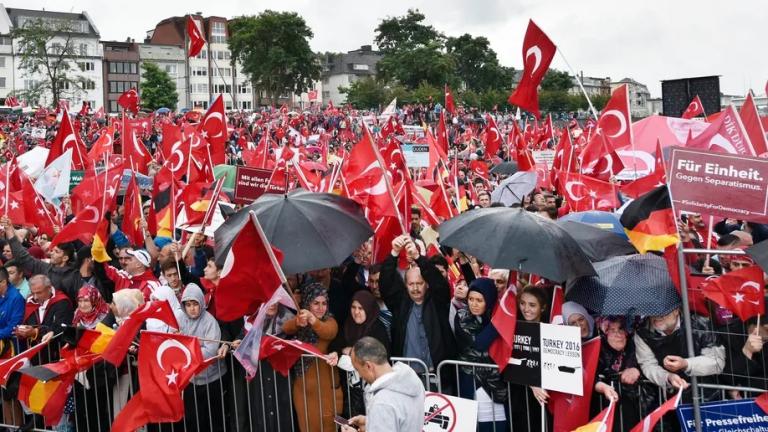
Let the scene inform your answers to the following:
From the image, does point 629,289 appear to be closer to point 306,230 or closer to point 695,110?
point 306,230

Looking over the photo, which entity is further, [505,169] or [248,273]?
[505,169]

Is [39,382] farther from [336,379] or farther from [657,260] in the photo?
[657,260]

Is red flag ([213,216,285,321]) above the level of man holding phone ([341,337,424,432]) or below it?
above

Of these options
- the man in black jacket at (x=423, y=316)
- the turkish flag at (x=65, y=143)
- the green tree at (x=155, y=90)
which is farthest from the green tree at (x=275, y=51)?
the man in black jacket at (x=423, y=316)

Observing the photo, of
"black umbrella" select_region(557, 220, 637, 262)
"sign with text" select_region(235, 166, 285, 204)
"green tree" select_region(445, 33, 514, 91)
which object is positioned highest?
"green tree" select_region(445, 33, 514, 91)

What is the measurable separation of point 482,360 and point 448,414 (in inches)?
20.2

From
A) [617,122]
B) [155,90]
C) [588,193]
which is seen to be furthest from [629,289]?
[155,90]

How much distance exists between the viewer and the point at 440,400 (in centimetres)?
577

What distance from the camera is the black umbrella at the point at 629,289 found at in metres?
5.43

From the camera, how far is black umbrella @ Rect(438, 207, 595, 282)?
5.52 metres

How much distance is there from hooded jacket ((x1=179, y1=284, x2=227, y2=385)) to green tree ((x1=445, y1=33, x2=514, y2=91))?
88.9 m

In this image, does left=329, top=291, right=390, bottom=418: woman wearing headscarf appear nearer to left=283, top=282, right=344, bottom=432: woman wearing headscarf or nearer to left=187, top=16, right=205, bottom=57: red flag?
left=283, top=282, right=344, bottom=432: woman wearing headscarf

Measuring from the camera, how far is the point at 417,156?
1458cm

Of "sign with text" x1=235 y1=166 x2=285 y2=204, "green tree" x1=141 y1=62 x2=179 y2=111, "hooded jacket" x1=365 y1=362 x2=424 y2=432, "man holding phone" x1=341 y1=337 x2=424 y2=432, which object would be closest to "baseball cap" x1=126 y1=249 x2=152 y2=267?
"sign with text" x1=235 y1=166 x2=285 y2=204
